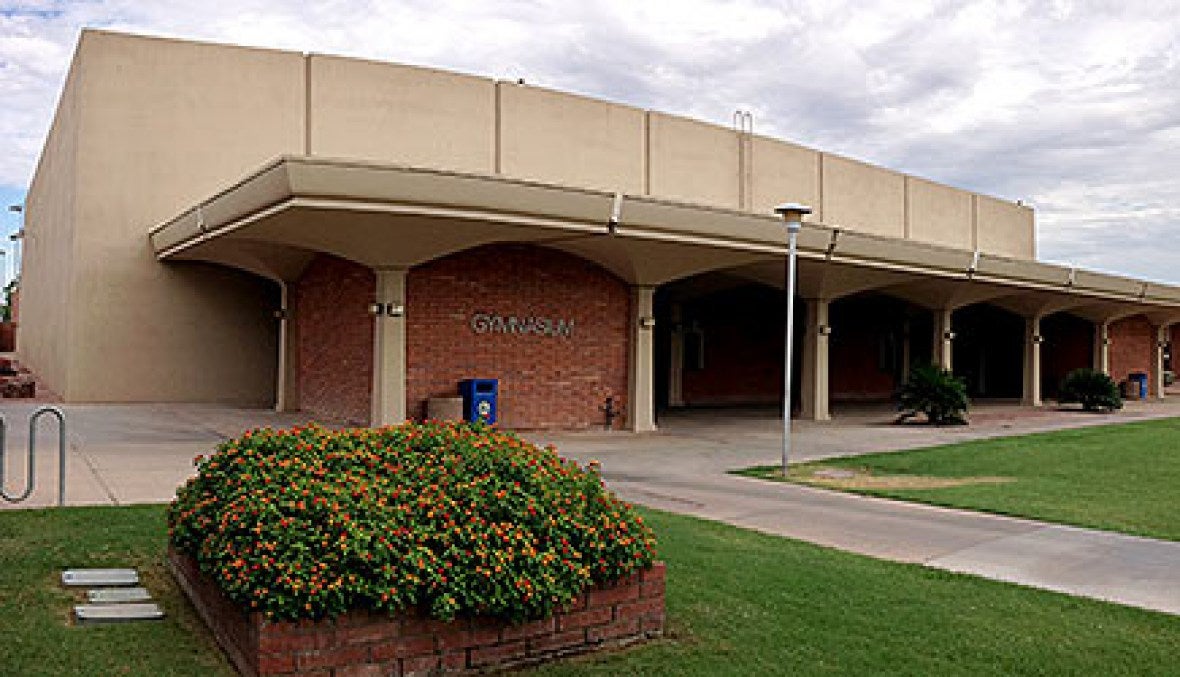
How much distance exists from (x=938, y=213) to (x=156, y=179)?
2975 cm

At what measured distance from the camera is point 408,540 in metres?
5.45

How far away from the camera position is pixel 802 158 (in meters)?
34.6

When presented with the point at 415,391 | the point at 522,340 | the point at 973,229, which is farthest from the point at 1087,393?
the point at 415,391

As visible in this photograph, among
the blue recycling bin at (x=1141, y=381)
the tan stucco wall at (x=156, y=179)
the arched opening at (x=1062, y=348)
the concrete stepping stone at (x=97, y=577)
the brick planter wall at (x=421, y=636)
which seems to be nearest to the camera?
the brick planter wall at (x=421, y=636)

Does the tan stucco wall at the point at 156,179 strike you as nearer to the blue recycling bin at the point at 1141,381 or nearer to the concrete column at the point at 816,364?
the concrete column at the point at 816,364

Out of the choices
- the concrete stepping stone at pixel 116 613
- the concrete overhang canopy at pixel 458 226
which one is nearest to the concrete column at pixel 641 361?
the concrete overhang canopy at pixel 458 226

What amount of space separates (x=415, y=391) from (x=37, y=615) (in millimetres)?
12860

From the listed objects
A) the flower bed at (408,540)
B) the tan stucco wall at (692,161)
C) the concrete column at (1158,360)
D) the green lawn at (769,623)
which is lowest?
the green lawn at (769,623)

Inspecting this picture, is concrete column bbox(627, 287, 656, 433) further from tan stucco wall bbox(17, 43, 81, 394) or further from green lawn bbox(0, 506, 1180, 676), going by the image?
tan stucco wall bbox(17, 43, 81, 394)

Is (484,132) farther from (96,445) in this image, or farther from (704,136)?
(96,445)

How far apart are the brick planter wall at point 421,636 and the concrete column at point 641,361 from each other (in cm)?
1516

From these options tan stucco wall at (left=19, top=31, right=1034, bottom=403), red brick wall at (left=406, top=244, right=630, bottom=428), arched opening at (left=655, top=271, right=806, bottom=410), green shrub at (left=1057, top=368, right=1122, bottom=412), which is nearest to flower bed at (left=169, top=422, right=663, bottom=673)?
red brick wall at (left=406, top=244, right=630, bottom=428)

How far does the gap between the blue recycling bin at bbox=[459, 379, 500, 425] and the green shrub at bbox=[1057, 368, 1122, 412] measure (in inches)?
780

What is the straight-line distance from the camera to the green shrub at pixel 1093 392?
29.8 m
